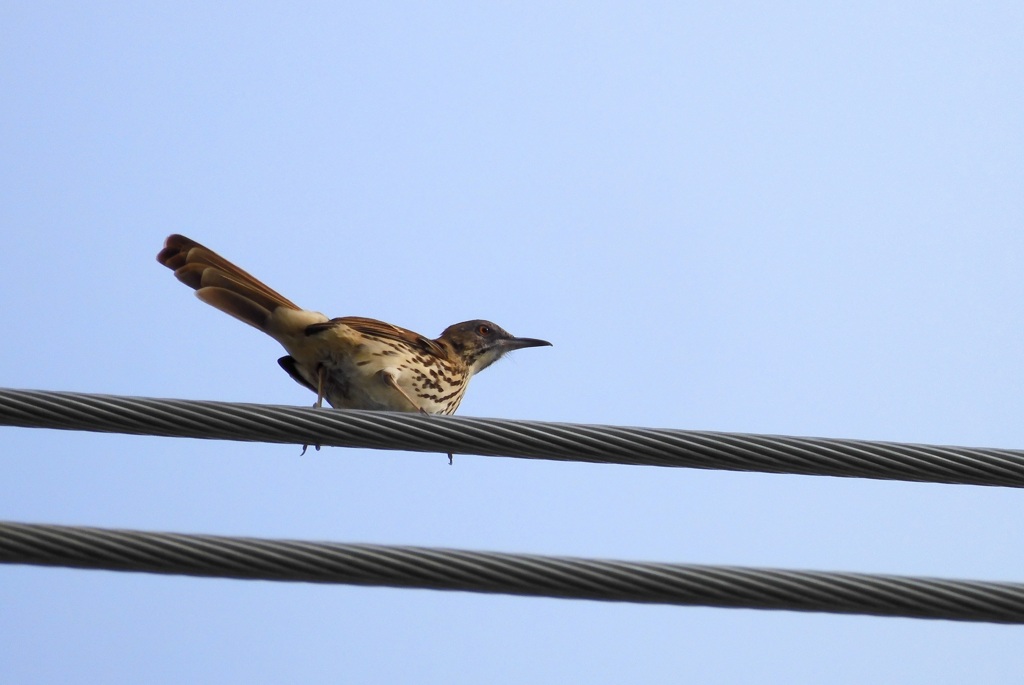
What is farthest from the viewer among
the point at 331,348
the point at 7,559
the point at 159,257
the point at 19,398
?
the point at 331,348

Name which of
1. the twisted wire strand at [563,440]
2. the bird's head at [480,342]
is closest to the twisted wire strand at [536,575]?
the twisted wire strand at [563,440]

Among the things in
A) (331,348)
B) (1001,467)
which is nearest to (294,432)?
(1001,467)

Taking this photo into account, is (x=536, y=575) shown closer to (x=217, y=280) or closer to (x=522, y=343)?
(x=217, y=280)

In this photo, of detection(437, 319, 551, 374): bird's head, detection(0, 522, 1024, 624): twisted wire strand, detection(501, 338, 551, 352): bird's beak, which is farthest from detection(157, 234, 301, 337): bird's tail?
detection(0, 522, 1024, 624): twisted wire strand

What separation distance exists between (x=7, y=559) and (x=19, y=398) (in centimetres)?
51

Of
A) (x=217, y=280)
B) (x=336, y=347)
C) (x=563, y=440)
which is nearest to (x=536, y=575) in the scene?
(x=563, y=440)

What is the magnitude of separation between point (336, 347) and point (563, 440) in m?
2.94

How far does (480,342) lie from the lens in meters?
7.47

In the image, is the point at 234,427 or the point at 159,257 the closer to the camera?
the point at 234,427

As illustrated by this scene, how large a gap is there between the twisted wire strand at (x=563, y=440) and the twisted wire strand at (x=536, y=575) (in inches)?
15.9

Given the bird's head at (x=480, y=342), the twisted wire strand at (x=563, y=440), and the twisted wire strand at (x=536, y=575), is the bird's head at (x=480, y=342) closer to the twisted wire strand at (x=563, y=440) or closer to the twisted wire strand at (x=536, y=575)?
the twisted wire strand at (x=563, y=440)

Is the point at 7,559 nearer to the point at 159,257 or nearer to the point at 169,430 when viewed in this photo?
the point at 169,430

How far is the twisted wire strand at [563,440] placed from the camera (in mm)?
3244

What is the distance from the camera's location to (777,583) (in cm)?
293
